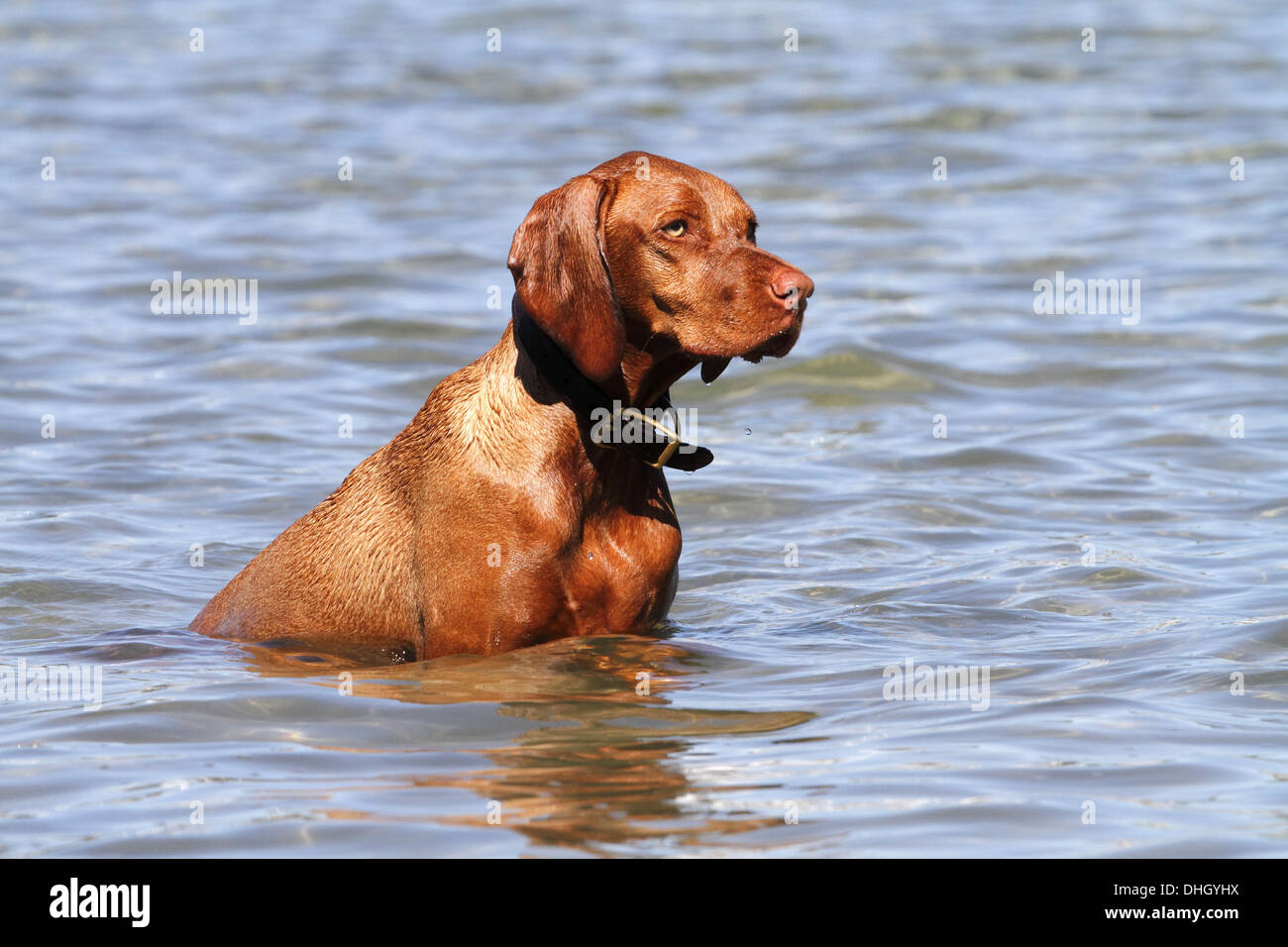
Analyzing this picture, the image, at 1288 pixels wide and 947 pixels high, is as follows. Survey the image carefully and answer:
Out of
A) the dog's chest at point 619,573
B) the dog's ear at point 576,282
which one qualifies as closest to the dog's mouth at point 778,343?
the dog's ear at point 576,282

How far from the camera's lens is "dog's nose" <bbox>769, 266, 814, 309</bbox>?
569 centimetres

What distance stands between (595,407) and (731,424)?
5.48 meters

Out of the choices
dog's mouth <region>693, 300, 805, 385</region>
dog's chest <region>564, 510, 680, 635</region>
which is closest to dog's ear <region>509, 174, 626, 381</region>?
dog's mouth <region>693, 300, 805, 385</region>

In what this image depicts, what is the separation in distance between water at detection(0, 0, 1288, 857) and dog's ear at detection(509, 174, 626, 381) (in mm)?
1036

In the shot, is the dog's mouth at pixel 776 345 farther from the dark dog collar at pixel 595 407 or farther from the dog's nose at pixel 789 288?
the dark dog collar at pixel 595 407

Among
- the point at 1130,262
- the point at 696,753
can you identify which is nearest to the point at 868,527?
the point at 696,753

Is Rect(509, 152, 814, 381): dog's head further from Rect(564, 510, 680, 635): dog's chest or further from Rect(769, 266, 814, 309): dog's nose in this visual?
Rect(564, 510, 680, 635): dog's chest

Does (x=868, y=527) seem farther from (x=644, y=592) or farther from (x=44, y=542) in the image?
(x=44, y=542)

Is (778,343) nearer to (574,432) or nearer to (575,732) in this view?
(574,432)

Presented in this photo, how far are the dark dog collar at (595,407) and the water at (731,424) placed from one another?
675 mm

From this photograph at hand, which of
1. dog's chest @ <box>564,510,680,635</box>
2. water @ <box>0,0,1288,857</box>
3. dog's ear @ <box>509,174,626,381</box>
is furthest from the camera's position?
dog's chest @ <box>564,510,680,635</box>

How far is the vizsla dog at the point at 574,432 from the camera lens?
5805mm

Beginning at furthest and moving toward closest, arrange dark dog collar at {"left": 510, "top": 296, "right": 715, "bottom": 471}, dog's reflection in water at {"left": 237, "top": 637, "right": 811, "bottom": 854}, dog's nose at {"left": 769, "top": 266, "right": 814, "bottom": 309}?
dark dog collar at {"left": 510, "top": 296, "right": 715, "bottom": 471}, dog's nose at {"left": 769, "top": 266, "right": 814, "bottom": 309}, dog's reflection in water at {"left": 237, "top": 637, "right": 811, "bottom": 854}
